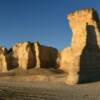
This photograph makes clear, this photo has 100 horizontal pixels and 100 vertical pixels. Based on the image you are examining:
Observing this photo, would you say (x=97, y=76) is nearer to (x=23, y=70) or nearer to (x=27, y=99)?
(x=27, y=99)

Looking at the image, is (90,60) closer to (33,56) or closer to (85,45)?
(85,45)

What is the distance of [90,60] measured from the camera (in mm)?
34219

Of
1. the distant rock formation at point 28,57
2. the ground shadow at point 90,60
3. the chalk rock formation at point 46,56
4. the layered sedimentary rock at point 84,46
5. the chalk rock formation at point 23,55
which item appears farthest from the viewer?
the chalk rock formation at point 46,56

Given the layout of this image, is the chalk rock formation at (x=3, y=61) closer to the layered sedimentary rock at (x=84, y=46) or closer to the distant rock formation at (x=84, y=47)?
the distant rock formation at (x=84, y=47)

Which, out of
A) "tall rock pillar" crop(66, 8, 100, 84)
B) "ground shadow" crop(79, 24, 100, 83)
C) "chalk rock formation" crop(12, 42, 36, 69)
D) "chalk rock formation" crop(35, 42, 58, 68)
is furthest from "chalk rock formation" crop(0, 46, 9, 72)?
"ground shadow" crop(79, 24, 100, 83)

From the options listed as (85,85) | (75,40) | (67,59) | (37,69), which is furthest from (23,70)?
(85,85)

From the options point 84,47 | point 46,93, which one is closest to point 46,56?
point 84,47

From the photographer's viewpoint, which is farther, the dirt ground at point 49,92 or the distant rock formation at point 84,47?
the distant rock formation at point 84,47

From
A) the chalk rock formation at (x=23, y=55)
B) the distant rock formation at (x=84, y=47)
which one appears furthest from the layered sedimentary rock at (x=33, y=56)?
the distant rock formation at (x=84, y=47)

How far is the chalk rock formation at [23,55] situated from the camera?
221ft

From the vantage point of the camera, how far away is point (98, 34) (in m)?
35.2

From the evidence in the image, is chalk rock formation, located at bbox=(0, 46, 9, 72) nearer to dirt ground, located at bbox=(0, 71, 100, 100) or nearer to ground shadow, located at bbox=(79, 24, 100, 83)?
dirt ground, located at bbox=(0, 71, 100, 100)

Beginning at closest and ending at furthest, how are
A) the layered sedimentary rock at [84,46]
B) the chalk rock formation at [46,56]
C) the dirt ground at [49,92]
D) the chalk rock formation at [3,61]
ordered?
the dirt ground at [49,92], the layered sedimentary rock at [84,46], the chalk rock formation at [46,56], the chalk rock formation at [3,61]

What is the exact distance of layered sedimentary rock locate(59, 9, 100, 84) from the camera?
33.5 m
